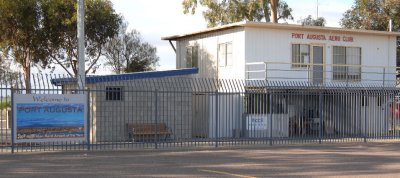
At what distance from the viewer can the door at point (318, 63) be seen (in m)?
27.4

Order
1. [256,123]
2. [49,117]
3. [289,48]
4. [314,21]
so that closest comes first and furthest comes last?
1. [49,117]
2. [256,123]
3. [289,48]
4. [314,21]

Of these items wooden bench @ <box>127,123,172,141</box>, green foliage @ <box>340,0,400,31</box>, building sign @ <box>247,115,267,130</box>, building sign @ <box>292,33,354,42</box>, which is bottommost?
wooden bench @ <box>127,123,172,141</box>

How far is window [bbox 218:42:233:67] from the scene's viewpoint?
2725cm

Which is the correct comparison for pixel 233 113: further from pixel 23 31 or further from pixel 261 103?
pixel 23 31

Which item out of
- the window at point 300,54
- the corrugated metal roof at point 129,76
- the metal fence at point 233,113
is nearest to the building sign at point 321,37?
the window at point 300,54

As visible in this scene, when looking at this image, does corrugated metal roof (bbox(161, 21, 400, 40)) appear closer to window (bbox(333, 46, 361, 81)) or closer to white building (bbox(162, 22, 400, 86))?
white building (bbox(162, 22, 400, 86))

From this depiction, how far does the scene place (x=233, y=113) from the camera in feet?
81.8

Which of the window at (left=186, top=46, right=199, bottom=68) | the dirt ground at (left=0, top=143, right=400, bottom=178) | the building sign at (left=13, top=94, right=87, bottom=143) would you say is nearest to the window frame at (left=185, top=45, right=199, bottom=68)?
the window at (left=186, top=46, right=199, bottom=68)

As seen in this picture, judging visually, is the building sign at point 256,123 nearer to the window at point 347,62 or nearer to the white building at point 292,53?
the white building at point 292,53

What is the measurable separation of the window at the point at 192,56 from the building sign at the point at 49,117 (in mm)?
12290

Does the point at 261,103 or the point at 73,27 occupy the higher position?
the point at 73,27

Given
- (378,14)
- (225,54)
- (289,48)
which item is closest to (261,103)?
(289,48)

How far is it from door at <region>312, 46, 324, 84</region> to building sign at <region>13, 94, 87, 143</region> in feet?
43.2

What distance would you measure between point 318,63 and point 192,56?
6.79 metres
